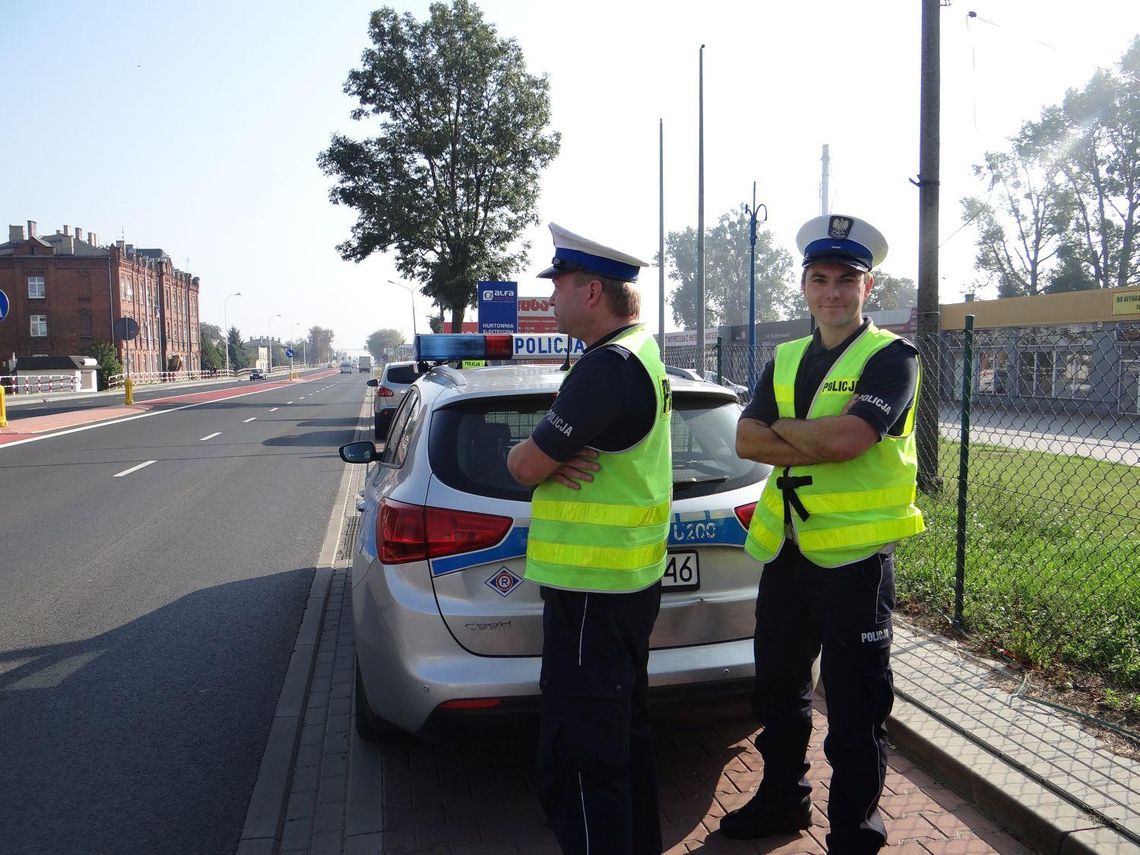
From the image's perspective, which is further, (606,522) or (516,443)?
(516,443)

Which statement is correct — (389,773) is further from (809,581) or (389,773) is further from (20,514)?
(20,514)

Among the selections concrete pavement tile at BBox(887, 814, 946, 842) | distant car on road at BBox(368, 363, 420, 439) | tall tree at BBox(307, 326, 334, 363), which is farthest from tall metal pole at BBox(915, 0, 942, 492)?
tall tree at BBox(307, 326, 334, 363)

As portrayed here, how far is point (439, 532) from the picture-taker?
124 inches

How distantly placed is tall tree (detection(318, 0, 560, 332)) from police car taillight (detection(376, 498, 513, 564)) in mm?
31389

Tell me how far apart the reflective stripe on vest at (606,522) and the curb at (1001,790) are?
1.76 meters

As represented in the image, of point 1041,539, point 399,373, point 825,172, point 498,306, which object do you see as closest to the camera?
point 1041,539

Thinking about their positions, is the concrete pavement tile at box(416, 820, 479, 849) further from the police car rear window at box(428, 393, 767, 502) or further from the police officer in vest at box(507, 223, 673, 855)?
the police car rear window at box(428, 393, 767, 502)

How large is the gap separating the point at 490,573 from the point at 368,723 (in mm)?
1225

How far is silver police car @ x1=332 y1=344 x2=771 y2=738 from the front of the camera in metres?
3.13

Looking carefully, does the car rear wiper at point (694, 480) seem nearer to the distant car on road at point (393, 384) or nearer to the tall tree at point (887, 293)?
the distant car on road at point (393, 384)

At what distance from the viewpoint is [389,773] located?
3.72m

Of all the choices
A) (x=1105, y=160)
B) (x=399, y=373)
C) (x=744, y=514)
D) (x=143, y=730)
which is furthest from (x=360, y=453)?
(x=1105, y=160)

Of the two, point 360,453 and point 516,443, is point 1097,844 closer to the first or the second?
point 516,443

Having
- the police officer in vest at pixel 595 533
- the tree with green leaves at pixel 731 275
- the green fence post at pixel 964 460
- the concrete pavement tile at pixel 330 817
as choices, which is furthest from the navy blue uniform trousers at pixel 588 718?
the tree with green leaves at pixel 731 275
